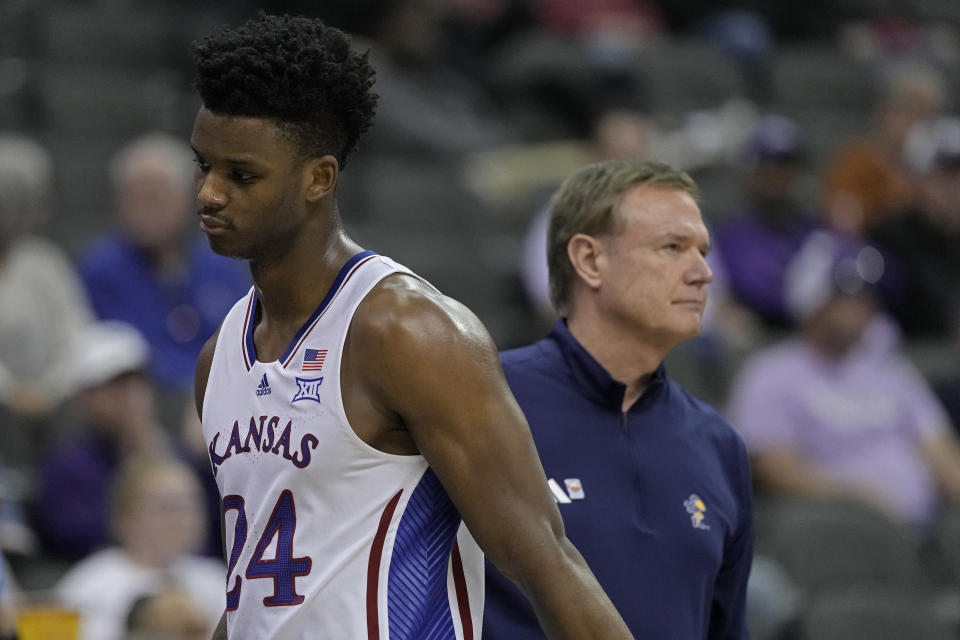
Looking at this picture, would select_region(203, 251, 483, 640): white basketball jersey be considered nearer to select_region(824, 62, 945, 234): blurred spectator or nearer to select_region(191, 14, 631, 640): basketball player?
select_region(191, 14, 631, 640): basketball player

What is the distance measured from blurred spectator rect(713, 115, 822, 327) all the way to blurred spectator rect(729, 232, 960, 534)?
1206mm

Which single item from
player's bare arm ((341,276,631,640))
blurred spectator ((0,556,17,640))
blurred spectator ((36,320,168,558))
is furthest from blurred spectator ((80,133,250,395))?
player's bare arm ((341,276,631,640))

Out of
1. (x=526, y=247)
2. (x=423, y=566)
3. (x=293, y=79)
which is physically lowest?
(x=526, y=247)

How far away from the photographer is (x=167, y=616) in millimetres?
5445

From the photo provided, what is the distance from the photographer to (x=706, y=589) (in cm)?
342

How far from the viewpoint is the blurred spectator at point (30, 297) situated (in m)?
7.05

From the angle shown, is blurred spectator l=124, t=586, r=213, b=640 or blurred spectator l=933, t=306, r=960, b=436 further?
blurred spectator l=933, t=306, r=960, b=436

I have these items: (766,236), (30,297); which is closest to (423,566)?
(30,297)

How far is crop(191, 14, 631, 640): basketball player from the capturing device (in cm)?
265

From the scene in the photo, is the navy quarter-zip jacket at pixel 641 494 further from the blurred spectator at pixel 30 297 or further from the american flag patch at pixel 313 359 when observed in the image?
the blurred spectator at pixel 30 297

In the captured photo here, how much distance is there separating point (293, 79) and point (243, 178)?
202 mm

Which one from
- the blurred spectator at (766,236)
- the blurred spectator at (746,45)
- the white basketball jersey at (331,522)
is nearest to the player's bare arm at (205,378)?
the white basketball jersey at (331,522)

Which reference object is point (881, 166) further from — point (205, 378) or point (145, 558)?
point (205, 378)

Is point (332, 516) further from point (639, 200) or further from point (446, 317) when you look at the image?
point (639, 200)
